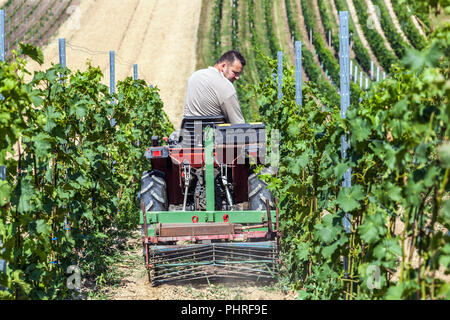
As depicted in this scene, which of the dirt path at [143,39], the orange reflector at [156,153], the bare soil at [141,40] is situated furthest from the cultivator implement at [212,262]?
the dirt path at [143,39]

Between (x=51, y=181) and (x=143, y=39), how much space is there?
25372 millimetres

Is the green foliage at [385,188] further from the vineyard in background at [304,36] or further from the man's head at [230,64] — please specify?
the vineyard in background at [304,36]

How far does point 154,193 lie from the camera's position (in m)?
6.02

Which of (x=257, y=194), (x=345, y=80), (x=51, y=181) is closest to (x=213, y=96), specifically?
(x=257, y=194)

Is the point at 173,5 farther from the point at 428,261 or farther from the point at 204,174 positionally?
the point at 428,261

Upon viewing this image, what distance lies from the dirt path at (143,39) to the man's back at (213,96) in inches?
557

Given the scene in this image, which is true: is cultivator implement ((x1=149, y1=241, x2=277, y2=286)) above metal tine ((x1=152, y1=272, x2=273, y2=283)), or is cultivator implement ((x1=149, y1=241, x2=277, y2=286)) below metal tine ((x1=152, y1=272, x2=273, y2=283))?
above

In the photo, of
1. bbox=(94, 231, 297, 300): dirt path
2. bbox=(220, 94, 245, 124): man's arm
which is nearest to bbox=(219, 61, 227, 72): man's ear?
bbox=(220, 94, 245, 124): man's arm

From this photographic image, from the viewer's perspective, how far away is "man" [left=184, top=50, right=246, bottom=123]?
600 cm

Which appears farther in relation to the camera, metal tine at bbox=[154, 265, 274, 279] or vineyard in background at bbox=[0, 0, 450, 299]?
metal tine at bbox=[154, 265, 274, 279]

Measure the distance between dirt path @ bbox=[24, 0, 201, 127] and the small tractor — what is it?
14.2 m

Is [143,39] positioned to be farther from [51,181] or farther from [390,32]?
[51,181]

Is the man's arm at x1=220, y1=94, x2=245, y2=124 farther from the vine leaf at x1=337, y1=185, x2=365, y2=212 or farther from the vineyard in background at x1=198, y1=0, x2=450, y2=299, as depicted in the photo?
the vine leaf at x1=337, y1=185, x2=365, y2=212
